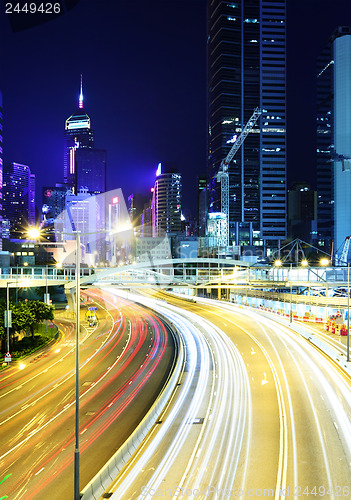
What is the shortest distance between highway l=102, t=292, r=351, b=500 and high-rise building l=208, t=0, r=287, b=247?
15019 cm

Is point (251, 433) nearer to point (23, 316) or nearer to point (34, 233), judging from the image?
point (34, 233)

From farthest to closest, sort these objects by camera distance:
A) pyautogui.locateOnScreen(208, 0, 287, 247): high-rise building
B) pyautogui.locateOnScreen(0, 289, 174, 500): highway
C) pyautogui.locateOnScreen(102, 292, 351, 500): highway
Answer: pyautogui.locateOnScreen(208, 0, 287, 247): high-rise building
pyautogui.locateOnScreen(0, 289, 174, 500): highway
pyautogui.locateOnScreen(102, 292, 351, 500): highway

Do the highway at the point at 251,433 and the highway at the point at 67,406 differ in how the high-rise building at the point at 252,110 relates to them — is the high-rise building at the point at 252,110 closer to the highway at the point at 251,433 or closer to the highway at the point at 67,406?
the highway at the point at 67,406

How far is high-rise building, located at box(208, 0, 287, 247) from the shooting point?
18425 centimetres

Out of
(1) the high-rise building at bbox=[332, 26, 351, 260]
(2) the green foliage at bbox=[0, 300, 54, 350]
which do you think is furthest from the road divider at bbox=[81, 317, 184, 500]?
(1) the high-rise building at bbox=[332, 26, 351, 260]

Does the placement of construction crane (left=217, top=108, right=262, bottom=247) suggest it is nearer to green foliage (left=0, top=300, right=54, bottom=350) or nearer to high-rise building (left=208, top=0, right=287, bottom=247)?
high-rise building (left=208, top=0, right=287, bottom=247)

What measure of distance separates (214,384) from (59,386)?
39.7ft

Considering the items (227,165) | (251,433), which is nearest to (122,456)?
(251,433)

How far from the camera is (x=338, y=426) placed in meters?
22.7

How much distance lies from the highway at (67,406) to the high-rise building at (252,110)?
14416cm

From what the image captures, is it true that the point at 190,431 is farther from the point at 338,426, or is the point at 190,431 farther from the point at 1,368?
the point at 1,368

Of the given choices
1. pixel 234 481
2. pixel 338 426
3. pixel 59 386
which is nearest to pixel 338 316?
pixel 338 426

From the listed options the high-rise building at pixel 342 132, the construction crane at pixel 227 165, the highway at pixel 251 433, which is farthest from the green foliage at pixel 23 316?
the high-rise building at pixel 342 132

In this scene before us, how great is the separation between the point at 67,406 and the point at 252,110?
184962 mm
